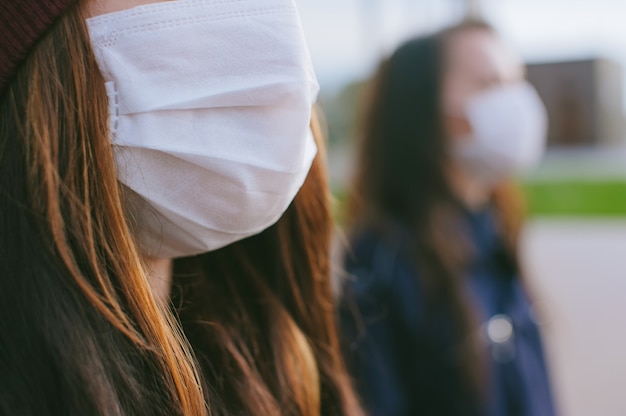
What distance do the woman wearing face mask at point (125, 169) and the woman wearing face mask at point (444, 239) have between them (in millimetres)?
881

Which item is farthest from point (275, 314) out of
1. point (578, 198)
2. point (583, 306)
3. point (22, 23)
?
point (578, 198)

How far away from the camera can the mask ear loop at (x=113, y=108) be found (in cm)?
95

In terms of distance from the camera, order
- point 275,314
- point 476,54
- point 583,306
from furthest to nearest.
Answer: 1. point 583,306
2. point 476,54
3. point 275,314

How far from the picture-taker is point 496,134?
2387mm

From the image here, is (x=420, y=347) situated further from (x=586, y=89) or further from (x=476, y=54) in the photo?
(x=586, y=89)

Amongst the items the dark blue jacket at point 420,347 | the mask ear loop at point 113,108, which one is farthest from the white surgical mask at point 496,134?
the mask ear loop at point 113,108

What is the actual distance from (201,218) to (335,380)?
0.55 m


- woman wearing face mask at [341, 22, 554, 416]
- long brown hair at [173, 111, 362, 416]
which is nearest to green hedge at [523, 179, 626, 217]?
woman wearing face mask at [341, 22, 554, 416]

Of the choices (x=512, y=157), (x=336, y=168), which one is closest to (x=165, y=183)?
(x=512, y=157)

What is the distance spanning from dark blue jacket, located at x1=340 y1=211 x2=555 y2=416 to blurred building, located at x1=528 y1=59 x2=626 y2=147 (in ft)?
14.6

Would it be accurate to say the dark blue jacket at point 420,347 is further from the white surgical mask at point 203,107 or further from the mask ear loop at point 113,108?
the mask ear loop at point 113,108

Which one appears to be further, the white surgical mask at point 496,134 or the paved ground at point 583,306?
the paved ground at point 583,306

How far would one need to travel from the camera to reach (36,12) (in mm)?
890

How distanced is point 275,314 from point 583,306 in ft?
14.6
